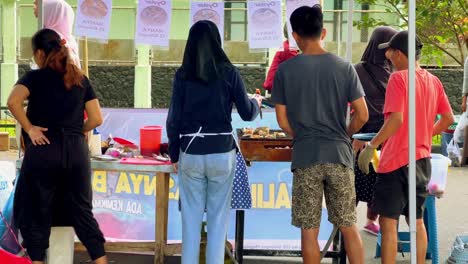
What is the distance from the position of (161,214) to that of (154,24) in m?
1.40

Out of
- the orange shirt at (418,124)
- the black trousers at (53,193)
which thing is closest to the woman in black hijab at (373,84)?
the orange shirt at (418,124)

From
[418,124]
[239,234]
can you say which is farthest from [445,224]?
[418,124]

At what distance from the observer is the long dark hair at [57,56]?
4574mm

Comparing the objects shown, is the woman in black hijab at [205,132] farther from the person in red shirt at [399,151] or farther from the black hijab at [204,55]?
the person in red shirt at [399,151]

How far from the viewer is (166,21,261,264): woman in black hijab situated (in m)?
4.60

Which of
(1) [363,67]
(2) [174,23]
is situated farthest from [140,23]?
(2) [174,23]

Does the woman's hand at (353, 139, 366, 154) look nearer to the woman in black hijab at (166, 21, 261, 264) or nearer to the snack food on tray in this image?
the snack food on tray

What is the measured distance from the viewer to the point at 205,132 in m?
4.67

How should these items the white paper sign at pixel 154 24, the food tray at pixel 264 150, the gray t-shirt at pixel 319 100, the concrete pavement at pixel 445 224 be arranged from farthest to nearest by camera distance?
the concrete pavement at pixel 445 224 < the white paper sign at pixel 154 24 < the food tray at pixel 264 150 < the gray t-shirt at pixel 319 100

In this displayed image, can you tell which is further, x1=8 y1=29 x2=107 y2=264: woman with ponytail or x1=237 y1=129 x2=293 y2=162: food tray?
x1=237 y1=129 x2=293 y2=162: food tray

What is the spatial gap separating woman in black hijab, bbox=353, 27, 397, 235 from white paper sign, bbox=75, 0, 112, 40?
6.76ft

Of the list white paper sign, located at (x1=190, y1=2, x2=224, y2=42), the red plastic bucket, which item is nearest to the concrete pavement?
the red plastic bucket

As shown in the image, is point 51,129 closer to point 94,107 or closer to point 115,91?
point 94,107

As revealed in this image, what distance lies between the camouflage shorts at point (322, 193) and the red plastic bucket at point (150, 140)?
1252mm
